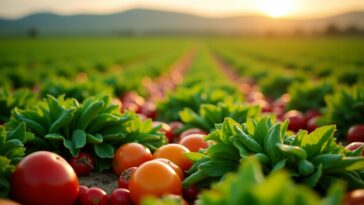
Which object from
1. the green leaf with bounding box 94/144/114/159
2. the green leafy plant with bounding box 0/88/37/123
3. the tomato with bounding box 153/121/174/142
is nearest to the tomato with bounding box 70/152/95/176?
the green leaf with bounding box 94/144/114/159

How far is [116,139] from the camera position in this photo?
498 cm

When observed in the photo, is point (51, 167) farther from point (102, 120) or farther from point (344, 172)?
point (344, 172)

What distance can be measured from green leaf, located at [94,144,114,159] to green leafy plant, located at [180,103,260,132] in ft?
5.03

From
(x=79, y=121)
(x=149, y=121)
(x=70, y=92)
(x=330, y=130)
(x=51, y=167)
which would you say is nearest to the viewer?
(x=51, y=167)

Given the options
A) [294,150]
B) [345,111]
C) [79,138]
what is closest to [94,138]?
[79,138]

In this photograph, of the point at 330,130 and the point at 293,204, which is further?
the point at 330,130

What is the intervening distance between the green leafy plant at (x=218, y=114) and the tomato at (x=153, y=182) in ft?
7.37

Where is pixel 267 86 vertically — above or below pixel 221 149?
below

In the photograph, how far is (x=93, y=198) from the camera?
3.58 meters

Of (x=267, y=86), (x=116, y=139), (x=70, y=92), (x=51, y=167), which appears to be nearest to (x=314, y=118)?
(x=116, y=139)

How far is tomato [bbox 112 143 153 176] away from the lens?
14.6ft

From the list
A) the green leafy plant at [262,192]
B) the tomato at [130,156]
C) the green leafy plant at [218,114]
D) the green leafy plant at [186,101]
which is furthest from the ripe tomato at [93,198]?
the green leafy plant at [186,101]

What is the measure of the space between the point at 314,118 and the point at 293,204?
18.0ft

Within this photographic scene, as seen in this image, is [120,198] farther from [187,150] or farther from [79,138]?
[79,138]
